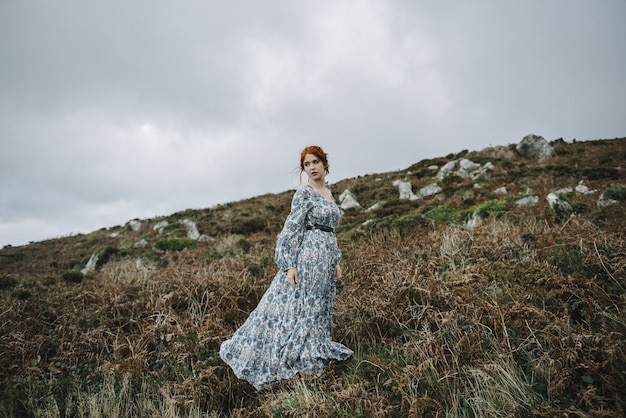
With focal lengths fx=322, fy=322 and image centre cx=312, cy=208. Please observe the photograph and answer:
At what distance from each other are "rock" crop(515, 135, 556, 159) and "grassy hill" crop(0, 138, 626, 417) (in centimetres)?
1116

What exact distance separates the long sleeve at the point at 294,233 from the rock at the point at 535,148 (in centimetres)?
1792

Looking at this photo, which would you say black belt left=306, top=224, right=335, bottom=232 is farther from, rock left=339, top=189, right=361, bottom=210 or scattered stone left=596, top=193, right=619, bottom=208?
rock left=339, top=189, right=361, bottom=210

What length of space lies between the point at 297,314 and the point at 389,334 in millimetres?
1394

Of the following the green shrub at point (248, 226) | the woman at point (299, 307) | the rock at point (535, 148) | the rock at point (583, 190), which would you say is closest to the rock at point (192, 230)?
the green shrub at point (248, 226)

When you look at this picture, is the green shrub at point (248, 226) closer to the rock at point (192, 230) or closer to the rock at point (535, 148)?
the rock at point (192, 230)

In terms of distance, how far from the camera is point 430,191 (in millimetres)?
14664

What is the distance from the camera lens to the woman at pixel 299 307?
3.41 m

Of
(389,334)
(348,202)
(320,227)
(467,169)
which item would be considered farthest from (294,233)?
(467,169)

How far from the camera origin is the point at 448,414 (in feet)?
8.28

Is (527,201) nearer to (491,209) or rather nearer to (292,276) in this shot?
(491,209)

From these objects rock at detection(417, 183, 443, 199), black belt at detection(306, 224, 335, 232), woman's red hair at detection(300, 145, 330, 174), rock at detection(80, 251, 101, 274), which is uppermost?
rock at detection(417, 183, 443, 199)

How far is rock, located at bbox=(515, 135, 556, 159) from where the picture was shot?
1692 centimetres

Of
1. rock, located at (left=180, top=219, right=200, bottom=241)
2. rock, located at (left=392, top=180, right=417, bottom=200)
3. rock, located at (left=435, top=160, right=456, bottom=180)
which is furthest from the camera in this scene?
rock, located at (left=435, top=160, right=456, bottom=180)

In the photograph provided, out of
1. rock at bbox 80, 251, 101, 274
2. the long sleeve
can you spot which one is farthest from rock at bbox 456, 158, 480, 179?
rock at bbox 80, 251, 101, 274
